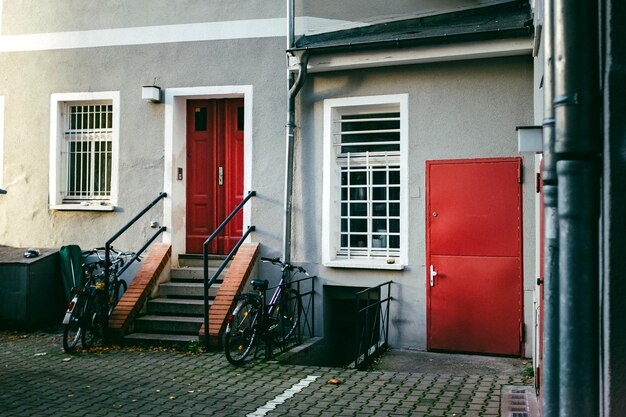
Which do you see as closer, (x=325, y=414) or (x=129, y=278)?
(x=325, y=414)

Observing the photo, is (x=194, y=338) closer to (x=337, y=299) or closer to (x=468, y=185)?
(x=337, y=299)

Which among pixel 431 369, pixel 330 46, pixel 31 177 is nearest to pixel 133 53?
pixel 31 177

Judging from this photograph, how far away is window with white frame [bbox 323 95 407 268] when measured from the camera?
11055mm

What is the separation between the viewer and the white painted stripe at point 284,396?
283 inches

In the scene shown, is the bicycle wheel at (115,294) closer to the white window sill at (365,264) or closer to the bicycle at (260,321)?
the bicycle at (260,321)

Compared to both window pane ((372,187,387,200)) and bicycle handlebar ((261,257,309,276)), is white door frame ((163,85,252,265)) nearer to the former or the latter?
bicycle handlebar ((261,257,309,276))

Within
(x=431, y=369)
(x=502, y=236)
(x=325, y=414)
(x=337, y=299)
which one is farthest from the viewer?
(x=337, y=299)

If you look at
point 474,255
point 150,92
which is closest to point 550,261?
point 474,255

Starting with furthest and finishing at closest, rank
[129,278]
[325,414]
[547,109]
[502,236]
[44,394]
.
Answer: [129,278]
[502,236]
[44,394]
[325,414]
[547,109]

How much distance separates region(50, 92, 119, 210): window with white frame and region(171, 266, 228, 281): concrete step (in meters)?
1.68

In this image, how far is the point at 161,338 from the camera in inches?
408

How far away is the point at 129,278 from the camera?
479 inches

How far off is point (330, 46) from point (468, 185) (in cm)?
265

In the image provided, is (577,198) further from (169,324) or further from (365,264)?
(169,324)
